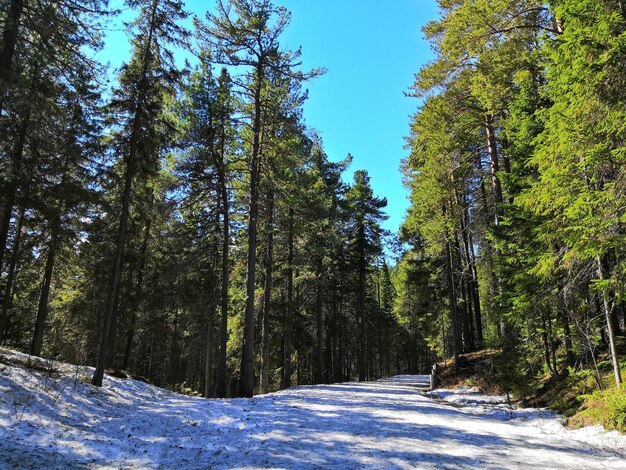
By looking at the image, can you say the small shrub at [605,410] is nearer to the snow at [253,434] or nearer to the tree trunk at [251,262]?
the snow at [253,434]

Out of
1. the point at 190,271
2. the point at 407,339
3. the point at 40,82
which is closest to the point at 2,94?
the point at 40,82

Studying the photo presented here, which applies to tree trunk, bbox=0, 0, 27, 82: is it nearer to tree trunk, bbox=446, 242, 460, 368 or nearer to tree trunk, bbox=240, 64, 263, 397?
tree trunk, bbox=240, 64, 263, 397

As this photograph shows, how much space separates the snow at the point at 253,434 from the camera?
5832 mm

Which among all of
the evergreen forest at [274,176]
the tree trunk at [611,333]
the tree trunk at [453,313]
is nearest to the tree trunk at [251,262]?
the evergreen forest at [274,176]

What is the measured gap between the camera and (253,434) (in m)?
7.39

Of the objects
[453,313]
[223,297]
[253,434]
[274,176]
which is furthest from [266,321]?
[253,434]

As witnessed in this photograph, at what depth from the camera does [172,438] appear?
22.9ft

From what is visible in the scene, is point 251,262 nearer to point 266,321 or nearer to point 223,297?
point 223,297

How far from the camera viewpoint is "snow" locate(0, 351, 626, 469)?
5.83 meters

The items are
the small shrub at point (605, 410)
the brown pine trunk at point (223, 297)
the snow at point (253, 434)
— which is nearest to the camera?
the snow at point (253, 434)

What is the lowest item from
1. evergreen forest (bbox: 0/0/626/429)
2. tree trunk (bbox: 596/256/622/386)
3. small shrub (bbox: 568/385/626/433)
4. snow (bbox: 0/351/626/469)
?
snow (bbox: 0/351/626/469)

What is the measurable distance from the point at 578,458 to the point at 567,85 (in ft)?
21.7

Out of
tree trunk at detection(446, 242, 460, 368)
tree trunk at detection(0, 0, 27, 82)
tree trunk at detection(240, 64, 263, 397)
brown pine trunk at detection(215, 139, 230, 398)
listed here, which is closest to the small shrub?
tree trunk at detection(240, 64, 263, 397)

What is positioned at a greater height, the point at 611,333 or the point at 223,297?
the point at 223,297
